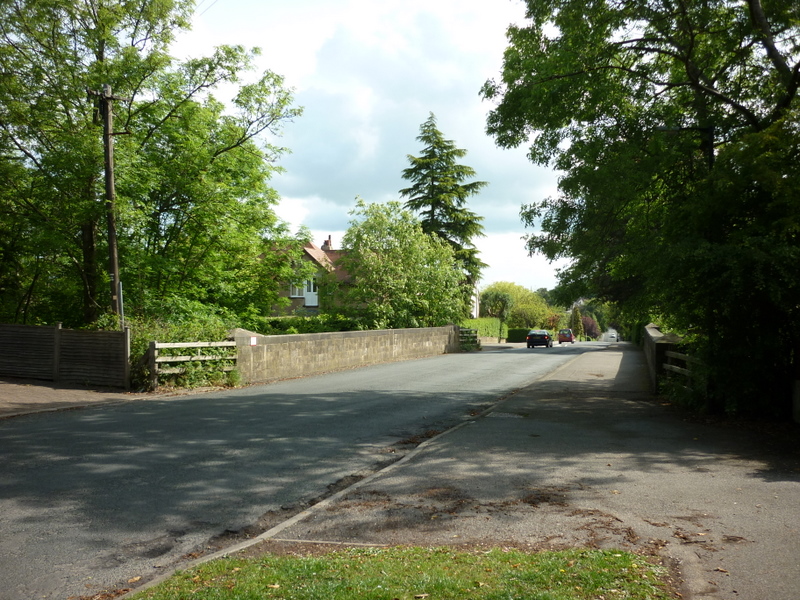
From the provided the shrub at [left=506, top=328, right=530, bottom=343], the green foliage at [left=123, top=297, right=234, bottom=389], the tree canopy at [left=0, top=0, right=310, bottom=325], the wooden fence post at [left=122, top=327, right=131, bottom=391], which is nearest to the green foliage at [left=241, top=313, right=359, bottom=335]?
the tree canopy at [left=0, top=0, right=310, bottom=325]

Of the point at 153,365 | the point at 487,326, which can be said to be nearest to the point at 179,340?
the point at 153,365

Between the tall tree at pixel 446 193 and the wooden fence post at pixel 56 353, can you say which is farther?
the tall tree at pixel 446 193

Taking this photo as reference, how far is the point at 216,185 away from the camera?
22453 mm

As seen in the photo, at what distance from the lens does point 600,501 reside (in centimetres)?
647

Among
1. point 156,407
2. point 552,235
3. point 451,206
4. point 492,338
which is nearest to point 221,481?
point 156,407

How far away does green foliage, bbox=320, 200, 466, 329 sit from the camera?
34344 millimetres

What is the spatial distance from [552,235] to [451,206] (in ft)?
106

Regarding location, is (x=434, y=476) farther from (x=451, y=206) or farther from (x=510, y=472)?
(x=451, y=206)

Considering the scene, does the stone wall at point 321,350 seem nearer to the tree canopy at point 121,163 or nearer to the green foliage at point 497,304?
the tree canopy at point 121,163

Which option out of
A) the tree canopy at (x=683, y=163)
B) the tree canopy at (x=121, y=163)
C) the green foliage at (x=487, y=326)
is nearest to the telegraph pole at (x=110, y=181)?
the tree canopy at (x=121, y=163)

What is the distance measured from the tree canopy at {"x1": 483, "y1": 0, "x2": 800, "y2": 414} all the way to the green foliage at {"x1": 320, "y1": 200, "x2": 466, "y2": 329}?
17.6 metres

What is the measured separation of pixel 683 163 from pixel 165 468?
37.3 feet

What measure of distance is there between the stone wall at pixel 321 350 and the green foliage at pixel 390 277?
6.40ft

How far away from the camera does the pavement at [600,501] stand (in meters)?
5.02
